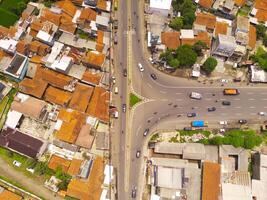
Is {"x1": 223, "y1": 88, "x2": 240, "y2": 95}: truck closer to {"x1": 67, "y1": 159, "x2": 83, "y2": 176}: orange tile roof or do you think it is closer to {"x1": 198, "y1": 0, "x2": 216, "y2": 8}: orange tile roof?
{"x1": 198, "y1": 0, "x2": 216, "y2": 8}: orange tile roof

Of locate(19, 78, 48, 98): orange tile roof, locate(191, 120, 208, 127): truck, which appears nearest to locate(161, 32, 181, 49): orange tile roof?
locate(191, 120, 208, 127): truck

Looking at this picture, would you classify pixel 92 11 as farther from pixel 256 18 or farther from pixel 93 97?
pixel 256 18

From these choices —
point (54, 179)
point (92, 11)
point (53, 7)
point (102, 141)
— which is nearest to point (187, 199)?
point (102, 141)

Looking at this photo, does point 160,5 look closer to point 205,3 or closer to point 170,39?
point 170,39

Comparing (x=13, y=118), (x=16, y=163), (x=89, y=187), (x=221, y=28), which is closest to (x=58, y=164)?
(x=89, y=187)

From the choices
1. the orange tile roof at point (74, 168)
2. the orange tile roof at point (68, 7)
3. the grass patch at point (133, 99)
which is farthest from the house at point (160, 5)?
the orange tile roof at point (74, 168)

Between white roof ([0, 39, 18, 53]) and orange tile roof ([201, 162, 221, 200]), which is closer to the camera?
orange tile roof ([201, 162, 221, 200])
